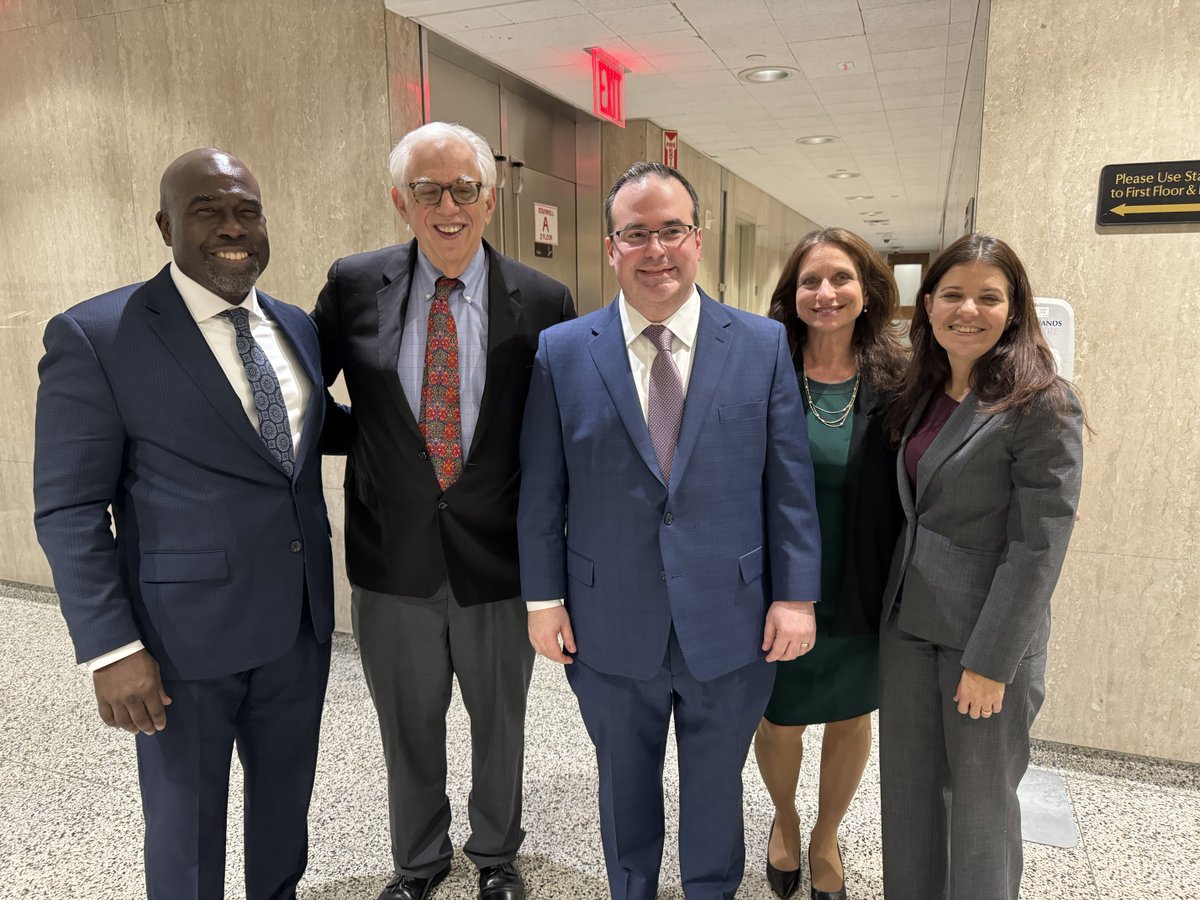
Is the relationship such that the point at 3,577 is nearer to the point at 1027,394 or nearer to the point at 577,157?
the point at 577,157

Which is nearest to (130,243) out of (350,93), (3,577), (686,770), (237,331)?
Answer: (350,93)

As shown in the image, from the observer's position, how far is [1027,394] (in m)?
1.59

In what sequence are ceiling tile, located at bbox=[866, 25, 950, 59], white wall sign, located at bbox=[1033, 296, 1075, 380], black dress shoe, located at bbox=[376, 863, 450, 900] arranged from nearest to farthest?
black dress shoe, located at bbox=[376, 863, 450, 900] → white wall sign, located at bbox=[1033, 296, 1075, 380] → ceiling tile, located at bbox=[866, 25, 950, 59]

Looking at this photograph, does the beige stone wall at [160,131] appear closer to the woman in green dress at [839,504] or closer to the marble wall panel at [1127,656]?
the woman in green dress at [839,504]

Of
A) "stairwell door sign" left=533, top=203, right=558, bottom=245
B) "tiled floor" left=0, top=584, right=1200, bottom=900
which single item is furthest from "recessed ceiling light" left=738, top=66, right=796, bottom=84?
"tiled floor" left=0, top=584, right=1200, bottom=900

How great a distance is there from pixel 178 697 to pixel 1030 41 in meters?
3.17

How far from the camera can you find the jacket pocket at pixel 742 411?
171cm

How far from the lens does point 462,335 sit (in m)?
1.99

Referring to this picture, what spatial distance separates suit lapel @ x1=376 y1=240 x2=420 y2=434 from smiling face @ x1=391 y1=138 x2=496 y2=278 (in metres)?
0.09

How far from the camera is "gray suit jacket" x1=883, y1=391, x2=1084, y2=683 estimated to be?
156 cm

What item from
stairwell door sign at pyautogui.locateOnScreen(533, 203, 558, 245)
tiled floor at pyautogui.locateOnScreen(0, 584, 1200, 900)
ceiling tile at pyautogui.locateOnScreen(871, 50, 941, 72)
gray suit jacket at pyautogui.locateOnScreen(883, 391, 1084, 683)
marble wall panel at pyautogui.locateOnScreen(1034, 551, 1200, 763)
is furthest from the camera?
stairwell door sign at pyautogui.locateOnScreen(533, 203, 558, 245)

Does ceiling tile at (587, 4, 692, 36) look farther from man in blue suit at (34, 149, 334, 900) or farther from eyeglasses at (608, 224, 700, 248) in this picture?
man in blue suit at (34, 149, 334, 900)

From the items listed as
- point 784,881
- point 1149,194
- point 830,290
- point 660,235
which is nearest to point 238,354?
point 660,235

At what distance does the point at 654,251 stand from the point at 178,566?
1192mm
